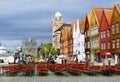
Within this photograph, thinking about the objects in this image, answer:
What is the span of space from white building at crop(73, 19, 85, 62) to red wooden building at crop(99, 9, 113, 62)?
784 inches

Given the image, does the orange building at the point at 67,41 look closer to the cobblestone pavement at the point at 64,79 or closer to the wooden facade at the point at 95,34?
the wooden facade at the point at 95,34

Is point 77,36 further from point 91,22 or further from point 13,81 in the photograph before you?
point 13,81

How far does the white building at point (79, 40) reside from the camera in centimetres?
10744

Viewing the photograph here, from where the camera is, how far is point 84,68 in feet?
133

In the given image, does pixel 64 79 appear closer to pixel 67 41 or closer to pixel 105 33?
pixel 105 33

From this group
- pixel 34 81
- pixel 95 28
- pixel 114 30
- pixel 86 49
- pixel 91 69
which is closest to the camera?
pixel 34 81

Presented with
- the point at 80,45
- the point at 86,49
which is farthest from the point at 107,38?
the point at 80,45

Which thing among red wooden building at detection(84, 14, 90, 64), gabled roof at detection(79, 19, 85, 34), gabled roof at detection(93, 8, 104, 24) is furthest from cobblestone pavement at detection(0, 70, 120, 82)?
gabled roof at detection(79, 19, 85, 34)

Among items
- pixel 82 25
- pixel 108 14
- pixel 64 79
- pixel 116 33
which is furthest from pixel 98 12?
pixel 64 79

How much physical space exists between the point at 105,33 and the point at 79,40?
28.1 m

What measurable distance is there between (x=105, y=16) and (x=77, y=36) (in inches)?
1287

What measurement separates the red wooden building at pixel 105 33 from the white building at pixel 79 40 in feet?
65.3

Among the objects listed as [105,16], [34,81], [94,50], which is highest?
[105,16]

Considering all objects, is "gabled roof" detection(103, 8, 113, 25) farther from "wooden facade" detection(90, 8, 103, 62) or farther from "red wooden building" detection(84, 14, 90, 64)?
"red wooden building" detection(84, 14, 90, 64)
